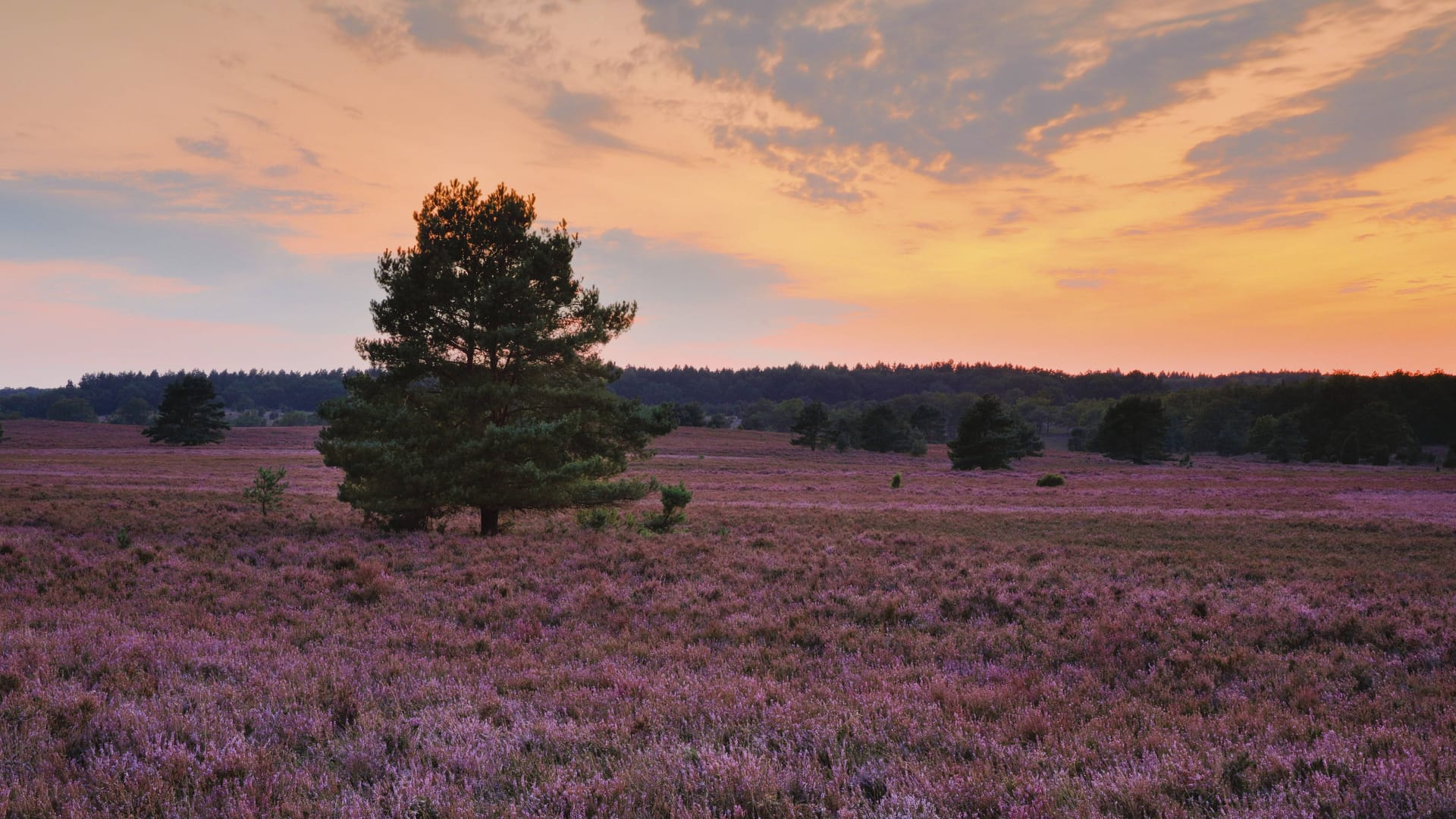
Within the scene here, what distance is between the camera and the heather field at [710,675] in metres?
4.43

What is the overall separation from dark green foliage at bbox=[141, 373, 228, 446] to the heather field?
3140 inches

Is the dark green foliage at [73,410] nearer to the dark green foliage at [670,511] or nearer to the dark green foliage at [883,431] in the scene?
the dark green foliage at [883,431]

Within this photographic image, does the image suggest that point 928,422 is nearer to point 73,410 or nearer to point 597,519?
point 597,519

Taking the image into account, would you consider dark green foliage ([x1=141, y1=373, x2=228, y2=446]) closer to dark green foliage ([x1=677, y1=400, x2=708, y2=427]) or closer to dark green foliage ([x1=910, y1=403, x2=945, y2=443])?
dark green foliage ([x1=677, y1=400, x2=708, y2=427])

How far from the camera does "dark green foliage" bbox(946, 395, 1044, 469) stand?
64.1 m

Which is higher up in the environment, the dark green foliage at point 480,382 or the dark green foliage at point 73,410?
the dark green foliage at point 480,382

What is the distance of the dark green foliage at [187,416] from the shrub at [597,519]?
86348 mm

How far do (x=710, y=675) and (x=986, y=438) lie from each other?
6249cm

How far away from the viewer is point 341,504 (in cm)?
2950

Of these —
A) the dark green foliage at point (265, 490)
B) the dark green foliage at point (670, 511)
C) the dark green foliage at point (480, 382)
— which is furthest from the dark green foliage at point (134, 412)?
the dark green foliage at point (670, 511)

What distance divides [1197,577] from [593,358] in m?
15.7

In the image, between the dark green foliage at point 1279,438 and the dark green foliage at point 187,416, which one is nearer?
the dark green foliage at point 187,416

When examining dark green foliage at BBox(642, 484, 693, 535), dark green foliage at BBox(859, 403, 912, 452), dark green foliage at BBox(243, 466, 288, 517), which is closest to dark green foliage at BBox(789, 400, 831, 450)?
dark green foliage at BBox(859, 403, 912, 452)

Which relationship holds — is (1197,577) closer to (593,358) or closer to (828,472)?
(593,358)
